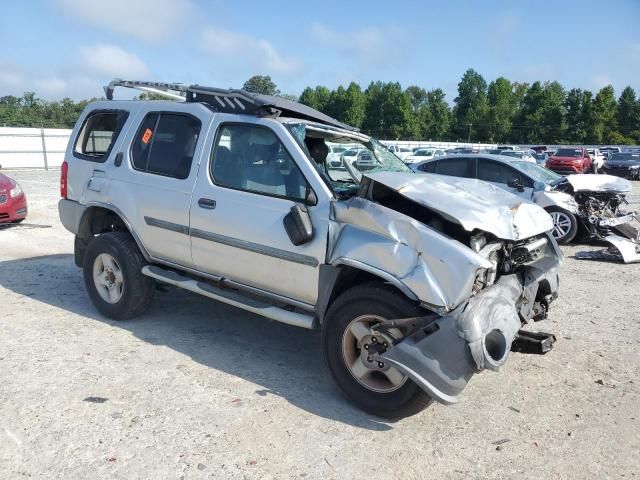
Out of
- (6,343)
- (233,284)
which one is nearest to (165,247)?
(233,284)

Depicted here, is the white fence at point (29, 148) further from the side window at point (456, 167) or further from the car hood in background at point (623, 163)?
the car hood in background at point (623, 163)

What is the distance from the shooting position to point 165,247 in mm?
4820

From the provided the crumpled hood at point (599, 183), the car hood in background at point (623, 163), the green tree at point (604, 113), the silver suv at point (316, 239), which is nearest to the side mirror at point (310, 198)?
the silver suv at point (316, 239)

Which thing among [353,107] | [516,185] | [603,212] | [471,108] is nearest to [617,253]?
[603,212]

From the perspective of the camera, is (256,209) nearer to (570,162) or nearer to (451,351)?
(451,351)

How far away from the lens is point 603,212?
33.5 ft

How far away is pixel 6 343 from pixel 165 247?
1554 millimetres

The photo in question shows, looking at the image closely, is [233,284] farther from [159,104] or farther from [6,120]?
[6,120]

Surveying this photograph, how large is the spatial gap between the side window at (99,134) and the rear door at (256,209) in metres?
1.38

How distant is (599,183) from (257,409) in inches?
348

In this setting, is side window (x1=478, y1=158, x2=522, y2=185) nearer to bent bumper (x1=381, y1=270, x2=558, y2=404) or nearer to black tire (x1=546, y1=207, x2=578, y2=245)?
black tire (x1=546, y1=207, x2=578, y2=245)

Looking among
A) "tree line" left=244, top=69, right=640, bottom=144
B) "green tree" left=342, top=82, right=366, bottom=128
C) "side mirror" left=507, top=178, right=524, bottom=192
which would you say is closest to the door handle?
"side mirror" left=507, top=178, right=524, bottom=192

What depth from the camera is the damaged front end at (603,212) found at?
9.17m

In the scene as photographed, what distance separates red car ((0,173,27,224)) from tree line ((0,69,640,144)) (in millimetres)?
61180
